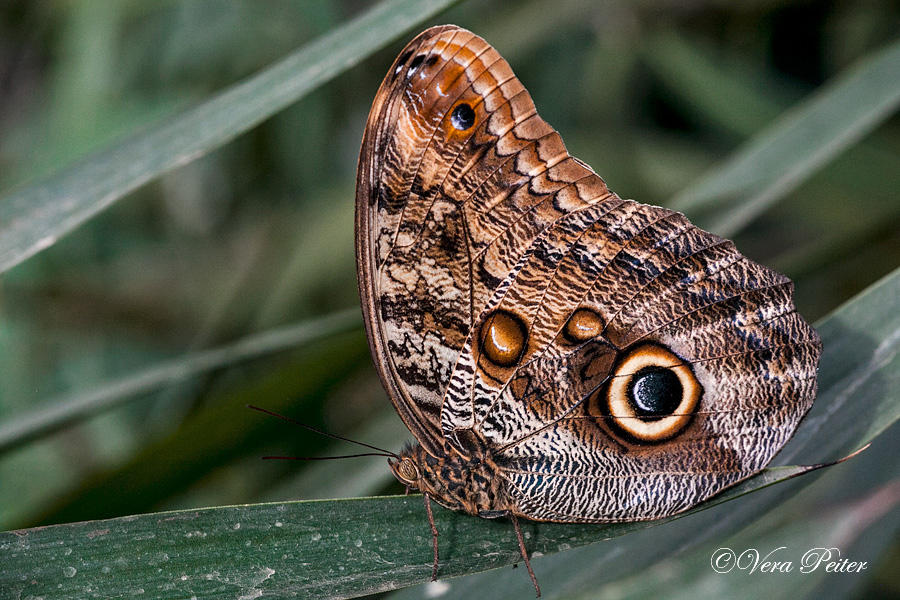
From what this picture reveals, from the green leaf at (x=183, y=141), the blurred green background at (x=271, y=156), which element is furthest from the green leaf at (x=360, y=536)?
the blurred green background at (x=271, y=156)

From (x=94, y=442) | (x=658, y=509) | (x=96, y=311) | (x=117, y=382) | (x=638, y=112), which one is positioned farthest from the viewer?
(x=638, y=112)

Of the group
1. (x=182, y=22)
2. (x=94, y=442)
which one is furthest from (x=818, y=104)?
(x=94, y=442)

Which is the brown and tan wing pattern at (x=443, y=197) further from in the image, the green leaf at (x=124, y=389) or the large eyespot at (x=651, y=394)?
the green leaf at (x=124, y=389)

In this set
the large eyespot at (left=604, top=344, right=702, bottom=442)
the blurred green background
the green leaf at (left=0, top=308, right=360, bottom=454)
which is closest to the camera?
the large eyespot at (left=604, top=344, right=702, bottom=442)

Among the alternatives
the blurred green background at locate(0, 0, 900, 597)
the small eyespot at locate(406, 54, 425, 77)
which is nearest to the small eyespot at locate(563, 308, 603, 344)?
the small eyespot at locate(406, 54, 425, 77)

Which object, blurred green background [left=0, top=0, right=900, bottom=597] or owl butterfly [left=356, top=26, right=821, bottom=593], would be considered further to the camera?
blurred green background [left=0, top=0, right=900, bottom=597]

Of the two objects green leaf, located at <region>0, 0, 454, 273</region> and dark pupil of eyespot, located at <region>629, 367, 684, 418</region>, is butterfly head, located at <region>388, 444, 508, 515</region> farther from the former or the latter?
green leaf, located at <region>0, 0, 454, 273</region>

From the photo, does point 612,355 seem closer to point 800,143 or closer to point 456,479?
point 456,479

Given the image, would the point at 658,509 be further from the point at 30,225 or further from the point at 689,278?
the point at 30,225
